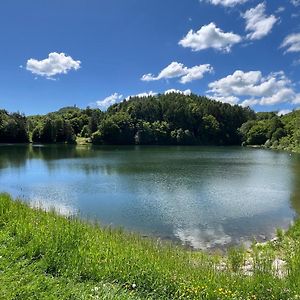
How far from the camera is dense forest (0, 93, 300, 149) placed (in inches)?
5743

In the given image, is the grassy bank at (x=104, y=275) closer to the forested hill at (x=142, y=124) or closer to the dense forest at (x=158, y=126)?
the dense forest at (x=158, y=126)

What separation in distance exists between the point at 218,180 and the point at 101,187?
15.2 metres

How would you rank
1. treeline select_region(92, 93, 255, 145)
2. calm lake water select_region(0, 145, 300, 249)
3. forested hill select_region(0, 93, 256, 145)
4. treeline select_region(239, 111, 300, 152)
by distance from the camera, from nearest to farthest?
1. calm lake water select_region(0, 145, 300, 249)
2. treeline select_region(239, 111, 300, 152)
3. forested hill select_region(0, 93, 256, 145)
4. treeline select_region(92, 93, 255, 145)

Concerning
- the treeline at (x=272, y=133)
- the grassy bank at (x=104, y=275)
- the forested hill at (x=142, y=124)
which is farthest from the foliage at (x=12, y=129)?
the grassy bank at (x=104, y=275)

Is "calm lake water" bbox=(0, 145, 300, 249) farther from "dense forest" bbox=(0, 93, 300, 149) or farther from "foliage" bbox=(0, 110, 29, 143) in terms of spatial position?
"foliage" bbox=(0, 110, 29, 143)

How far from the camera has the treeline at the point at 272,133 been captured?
134m

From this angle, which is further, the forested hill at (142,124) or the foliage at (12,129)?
the forested hill at (142,124)

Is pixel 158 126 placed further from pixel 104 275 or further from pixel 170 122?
pixel 104 275

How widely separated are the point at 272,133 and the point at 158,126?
Result: 5332 centimetres

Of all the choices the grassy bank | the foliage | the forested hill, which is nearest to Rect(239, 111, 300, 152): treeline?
the forested hill

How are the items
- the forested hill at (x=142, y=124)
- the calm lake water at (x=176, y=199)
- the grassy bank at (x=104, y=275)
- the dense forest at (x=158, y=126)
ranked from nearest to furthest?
the grassy bank at (x=104, y=275)
the calm lake water at (x=176, y=199)
the dense forest at (x=158, y=126)
the forested hill at (x=142, y=124)

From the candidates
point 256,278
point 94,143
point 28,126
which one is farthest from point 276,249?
point 28,126

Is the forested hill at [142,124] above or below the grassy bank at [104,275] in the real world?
above

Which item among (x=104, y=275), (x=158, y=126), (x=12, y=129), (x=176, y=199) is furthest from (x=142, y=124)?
(x=104, y=275)
